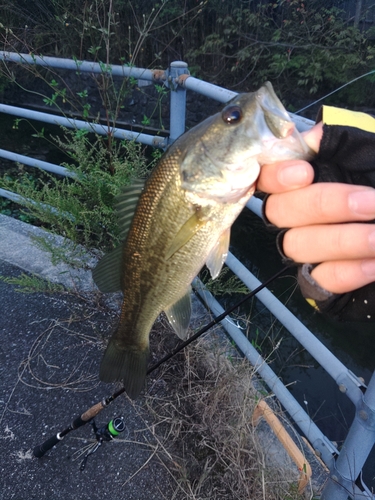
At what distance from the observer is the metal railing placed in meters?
1.59

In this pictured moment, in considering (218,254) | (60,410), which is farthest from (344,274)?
(60,410)

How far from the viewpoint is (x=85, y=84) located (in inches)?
501

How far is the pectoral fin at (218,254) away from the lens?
138 cm

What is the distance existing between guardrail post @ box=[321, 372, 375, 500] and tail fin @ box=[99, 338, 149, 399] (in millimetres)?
896

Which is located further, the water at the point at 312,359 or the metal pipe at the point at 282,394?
the water at the point at 312,359

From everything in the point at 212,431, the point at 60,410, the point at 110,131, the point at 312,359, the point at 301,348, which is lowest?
the point at 312,359

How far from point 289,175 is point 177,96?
195 cm

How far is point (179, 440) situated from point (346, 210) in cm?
169

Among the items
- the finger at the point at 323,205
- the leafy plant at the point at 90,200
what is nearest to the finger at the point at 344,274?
the finger at the point at 323,205

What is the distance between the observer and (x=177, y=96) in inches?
109

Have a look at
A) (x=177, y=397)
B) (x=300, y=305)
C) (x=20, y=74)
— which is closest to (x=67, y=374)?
(x=177, y=397)

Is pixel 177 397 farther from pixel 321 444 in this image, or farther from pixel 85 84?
pixel 85 84

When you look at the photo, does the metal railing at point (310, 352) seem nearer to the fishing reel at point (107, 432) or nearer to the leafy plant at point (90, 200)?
the leafy plant at point (90, 200)

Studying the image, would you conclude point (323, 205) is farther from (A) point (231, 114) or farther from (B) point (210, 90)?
(B) point (210, 90)
